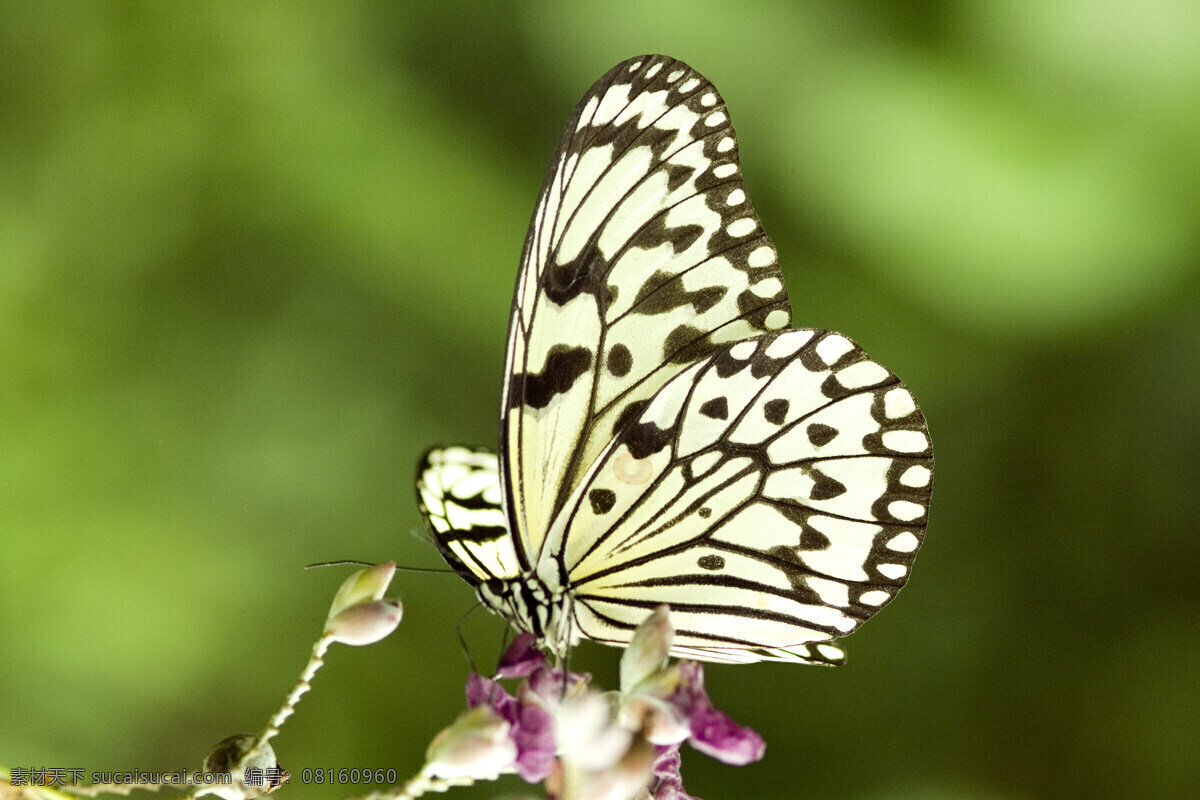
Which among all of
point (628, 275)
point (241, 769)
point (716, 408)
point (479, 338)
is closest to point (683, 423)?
point (716, 408)

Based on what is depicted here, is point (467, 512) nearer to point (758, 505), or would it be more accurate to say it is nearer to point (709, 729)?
point (758, 505)

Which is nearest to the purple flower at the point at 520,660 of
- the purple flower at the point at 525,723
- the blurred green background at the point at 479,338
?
the purple flower at the point at 525,723

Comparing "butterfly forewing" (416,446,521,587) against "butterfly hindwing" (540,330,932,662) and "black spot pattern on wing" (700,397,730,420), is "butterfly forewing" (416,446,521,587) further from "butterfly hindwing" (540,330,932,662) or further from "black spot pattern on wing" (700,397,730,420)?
"black spot pattern on wing" (700,397,730,420)

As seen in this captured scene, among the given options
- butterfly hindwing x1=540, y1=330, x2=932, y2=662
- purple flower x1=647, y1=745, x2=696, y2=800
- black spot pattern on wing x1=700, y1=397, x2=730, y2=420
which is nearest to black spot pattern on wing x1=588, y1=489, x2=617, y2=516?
butterfly hindwing x1=540, y1=330, x2=932, y2=662

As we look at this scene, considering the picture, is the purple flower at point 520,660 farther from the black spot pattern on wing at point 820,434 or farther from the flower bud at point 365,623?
the black spot pattern on wing at point 820,434

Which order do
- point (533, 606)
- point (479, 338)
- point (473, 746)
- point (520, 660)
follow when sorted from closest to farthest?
point (473, 746) < point (520, 660) < point (533, 606) < point (479, 338)

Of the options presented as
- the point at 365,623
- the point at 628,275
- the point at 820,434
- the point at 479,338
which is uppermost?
the point at 479,338
